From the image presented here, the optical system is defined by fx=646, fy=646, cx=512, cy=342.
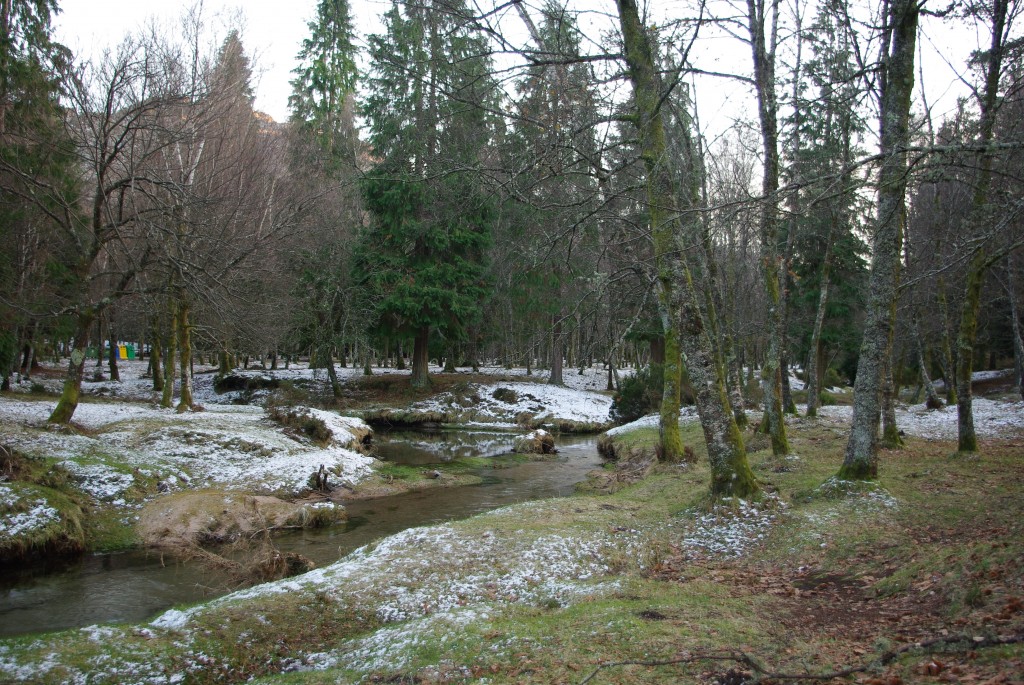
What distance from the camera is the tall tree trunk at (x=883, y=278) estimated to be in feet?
30.0

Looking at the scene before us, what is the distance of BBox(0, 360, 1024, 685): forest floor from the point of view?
454 cm

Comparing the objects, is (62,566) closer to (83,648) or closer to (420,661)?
(83,648)

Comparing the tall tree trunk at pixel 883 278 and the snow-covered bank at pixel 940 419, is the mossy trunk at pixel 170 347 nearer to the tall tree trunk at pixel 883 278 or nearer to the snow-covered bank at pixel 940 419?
the snow-covered bank at pixel 940 419

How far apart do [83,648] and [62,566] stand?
5708 mm

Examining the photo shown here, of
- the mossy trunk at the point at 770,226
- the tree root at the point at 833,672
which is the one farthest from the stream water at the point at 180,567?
the tree root at the point at 833,672

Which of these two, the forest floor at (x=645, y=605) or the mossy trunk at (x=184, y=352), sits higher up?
the mossy trunk at (x=184, y=352)

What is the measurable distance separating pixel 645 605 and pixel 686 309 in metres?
5.00

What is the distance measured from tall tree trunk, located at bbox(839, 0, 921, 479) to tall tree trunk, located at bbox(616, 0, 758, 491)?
1.69 metres

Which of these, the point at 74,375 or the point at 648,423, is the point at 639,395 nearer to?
the point at 648,423

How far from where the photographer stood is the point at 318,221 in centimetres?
3005

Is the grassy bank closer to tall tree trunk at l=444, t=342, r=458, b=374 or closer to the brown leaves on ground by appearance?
the brown leaves on ground

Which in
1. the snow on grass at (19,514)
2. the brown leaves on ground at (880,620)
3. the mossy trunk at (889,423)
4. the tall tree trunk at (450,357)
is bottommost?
the snow on grass at (19,514)

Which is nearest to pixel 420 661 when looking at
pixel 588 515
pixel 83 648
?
pixel 83 648

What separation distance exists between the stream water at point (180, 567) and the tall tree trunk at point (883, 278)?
23.7 ft
